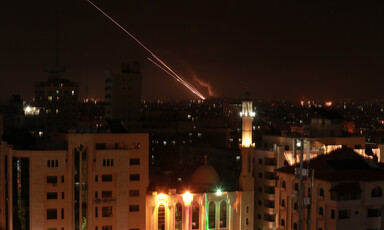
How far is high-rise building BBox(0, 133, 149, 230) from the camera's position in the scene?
41.2 metres

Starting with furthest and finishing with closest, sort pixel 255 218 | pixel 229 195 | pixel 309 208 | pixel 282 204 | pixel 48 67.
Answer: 1. pixel 48 67
2. pixel 255 218
3. pixel 229 195
4. pixel 282 204
5. pixel 309 208

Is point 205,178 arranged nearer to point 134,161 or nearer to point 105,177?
point 134,161

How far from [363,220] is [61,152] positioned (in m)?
21.2

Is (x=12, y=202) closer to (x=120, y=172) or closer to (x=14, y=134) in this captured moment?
(x=120, y=172)

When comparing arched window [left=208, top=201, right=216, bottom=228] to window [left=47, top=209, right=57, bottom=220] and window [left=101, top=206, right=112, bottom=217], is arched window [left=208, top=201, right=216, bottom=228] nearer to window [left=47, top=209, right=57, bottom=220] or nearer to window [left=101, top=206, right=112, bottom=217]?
window [left=101, top=206, right=112, bottom=217]

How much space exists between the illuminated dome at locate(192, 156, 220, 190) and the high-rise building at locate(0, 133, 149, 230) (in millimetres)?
4098

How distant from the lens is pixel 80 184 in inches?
1654

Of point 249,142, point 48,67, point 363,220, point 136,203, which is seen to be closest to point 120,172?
point 136,203

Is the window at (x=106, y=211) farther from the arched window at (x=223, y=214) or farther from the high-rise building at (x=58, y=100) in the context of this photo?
the high-rise building at (x=58, y=100)

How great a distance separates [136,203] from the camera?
43.1 metres

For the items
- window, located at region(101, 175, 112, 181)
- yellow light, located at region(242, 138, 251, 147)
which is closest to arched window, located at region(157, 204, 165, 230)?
window, located at region(101, 175, 112, 181)

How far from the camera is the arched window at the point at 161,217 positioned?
43.6 meters

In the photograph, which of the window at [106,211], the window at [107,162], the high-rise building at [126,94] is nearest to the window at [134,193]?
the window at [106,211]

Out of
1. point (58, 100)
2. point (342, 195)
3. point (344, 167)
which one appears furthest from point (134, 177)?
point (58, 100)
